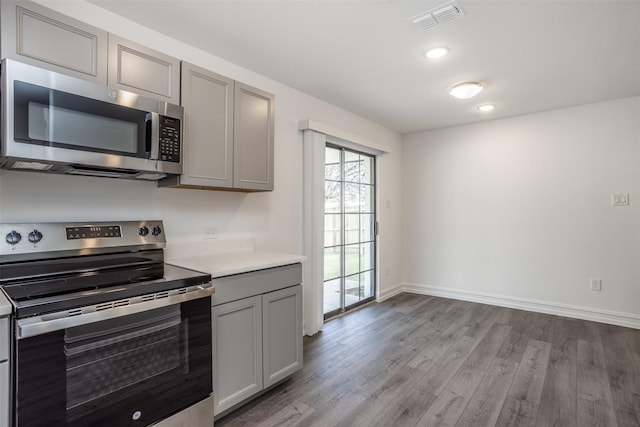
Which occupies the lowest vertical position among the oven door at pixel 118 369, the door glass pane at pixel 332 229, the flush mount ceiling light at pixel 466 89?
the oven door at pixel 118 369

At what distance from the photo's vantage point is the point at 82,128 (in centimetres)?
159

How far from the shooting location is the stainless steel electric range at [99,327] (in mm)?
1236

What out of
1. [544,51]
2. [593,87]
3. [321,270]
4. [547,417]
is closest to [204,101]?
[321,270]

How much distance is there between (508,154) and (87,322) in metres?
4.56

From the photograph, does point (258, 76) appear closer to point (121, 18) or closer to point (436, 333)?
point (121, 18)

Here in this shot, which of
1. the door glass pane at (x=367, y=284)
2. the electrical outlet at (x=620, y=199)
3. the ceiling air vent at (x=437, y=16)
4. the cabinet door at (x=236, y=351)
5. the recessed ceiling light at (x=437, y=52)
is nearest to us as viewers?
the cabinet door at (x=236, y=351)

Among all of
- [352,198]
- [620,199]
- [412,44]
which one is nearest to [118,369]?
[412,44]

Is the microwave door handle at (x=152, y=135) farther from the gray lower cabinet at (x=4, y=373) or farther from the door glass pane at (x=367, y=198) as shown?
the door glass pane at (x=367, y=198)

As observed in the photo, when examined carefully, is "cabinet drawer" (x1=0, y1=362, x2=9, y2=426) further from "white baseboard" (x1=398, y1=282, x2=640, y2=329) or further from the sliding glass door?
"white baseboard" (x1=398, y1=282, x2=640, y2=329)

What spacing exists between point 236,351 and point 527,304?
3742 mm

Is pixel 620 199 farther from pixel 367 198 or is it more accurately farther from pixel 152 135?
pixel 152 135

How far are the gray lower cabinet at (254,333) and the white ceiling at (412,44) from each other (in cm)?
160

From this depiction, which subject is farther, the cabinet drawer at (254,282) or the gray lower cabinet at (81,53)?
the cabinet drawer at (254,282)

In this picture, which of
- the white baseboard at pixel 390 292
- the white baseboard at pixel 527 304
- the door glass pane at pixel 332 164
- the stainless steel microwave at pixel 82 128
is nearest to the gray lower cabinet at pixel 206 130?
the stainless steel microwave at pixel 82 128
